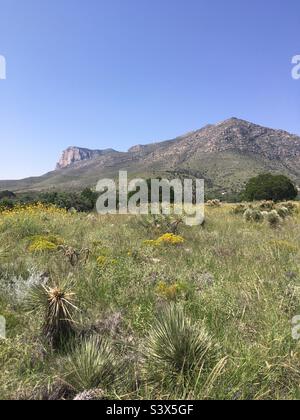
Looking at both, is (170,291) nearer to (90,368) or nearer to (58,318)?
(58,318)

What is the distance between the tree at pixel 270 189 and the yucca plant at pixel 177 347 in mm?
29627

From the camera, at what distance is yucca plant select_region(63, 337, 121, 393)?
271 cm

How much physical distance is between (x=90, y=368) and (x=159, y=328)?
2.07 feet

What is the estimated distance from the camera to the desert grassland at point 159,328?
8.81ft

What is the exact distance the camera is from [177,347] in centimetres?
286

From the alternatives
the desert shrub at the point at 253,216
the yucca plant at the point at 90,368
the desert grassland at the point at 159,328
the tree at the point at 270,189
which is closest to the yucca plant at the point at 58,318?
the desert grassland at the point at 159,328

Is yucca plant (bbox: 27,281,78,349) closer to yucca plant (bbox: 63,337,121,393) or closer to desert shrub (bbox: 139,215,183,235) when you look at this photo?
yucca plant (bbox: 63,337,121,393)

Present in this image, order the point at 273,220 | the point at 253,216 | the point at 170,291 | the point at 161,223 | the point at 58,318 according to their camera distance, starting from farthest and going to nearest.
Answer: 1. the point at 253,216
2. the point at 273,220
3. the point at 161,223
4. the point at 170,291
5. the point at 58,318

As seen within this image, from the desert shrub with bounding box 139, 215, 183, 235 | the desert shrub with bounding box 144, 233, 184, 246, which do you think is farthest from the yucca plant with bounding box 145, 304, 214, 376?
the desert shrub with bounding box 139, 215, 183, 235

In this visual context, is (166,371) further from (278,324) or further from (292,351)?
(278,324)

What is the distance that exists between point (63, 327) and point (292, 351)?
1913 mm

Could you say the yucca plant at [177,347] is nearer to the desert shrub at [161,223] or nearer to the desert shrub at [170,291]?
the desert shrub at [170,291]

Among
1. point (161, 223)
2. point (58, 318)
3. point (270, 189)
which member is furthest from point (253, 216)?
point (270, 189)
